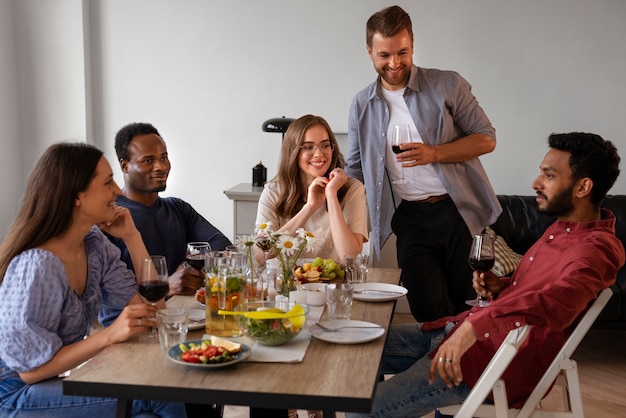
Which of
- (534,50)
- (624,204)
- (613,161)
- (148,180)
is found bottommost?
(624,204)

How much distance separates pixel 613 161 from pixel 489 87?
276cm

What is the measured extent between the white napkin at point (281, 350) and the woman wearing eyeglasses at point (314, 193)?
1.04 meters

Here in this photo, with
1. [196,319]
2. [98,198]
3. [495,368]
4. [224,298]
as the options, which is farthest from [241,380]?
[98,198]

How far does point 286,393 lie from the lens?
1.49 m

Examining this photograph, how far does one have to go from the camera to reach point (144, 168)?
2701mm

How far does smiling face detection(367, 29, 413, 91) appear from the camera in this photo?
2.96 meters

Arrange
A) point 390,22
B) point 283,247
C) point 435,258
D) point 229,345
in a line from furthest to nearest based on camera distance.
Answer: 1. point 435,258
2. point 390,22
3. point 283,247
4. point 229,345

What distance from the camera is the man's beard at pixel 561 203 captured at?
2.19 meters

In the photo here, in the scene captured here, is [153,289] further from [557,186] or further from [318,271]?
[557,186]

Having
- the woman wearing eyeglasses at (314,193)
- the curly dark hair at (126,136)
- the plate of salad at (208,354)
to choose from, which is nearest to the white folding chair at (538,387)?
the plate of salad at (208,354)

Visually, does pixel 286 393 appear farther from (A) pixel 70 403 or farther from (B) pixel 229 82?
(B) pixel 229 82

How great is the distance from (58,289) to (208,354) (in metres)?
0.47

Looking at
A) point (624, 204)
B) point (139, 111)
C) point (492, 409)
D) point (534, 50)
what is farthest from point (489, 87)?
point (492, 409)

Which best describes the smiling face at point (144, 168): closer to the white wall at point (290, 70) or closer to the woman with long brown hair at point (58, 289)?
the woman with long brown hair at point (58, 289)
